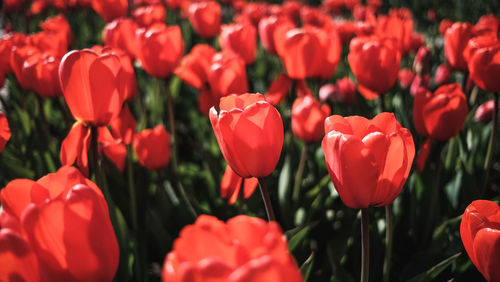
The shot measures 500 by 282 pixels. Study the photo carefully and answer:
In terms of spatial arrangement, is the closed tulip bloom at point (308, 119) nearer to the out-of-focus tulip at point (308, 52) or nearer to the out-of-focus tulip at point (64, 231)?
the out-of-focus tulip at point (308, 52)

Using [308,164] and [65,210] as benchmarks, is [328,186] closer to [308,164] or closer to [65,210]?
[308,164]

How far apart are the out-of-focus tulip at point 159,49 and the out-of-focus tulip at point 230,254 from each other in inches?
47.2

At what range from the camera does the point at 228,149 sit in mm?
800

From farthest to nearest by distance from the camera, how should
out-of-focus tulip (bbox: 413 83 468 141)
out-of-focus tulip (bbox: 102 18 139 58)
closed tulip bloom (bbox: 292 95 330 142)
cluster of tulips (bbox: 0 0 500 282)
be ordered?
1. out-of-focus tulip (bbox: 102 18 139 58)
2. closed tulip bloom (bbox: 292 95 330 142)
3. out-of-focus tulip (bbox: 413 83 468 141)
4. cluster of tulips (bbox: 0 0 500 282)

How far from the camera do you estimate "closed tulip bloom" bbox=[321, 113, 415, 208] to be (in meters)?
0.69

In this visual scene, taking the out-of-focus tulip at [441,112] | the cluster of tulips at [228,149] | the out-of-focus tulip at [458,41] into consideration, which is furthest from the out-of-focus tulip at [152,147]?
the out-of-focus tulip at [458,41]

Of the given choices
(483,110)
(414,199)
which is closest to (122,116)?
(414,199)

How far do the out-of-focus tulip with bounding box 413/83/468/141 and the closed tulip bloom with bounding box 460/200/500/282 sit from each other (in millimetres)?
476

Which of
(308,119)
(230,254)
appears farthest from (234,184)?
(230,254)

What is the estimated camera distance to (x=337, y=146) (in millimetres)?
696

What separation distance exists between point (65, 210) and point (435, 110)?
3.20ft

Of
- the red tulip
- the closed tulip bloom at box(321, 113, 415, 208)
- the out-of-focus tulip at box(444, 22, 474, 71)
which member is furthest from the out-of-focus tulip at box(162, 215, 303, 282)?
the out-of-focus tulip at box(444, 22, 474, 71)

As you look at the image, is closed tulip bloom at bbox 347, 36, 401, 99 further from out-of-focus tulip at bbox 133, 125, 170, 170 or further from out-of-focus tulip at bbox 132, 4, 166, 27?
out-of-focus tulip at bbox 132, 4, 166, 27

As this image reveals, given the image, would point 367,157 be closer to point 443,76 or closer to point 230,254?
point 230,254
